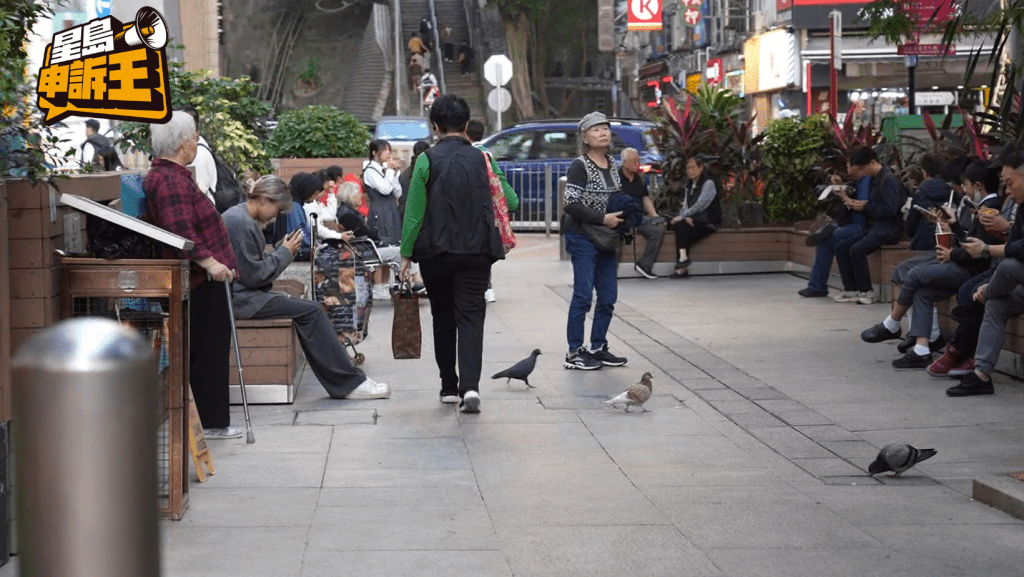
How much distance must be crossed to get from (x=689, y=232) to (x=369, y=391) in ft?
27.6

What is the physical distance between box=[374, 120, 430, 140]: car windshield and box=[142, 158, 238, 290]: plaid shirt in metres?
22.4

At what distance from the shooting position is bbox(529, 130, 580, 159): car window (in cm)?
2653

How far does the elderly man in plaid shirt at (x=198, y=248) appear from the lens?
23.1 ft

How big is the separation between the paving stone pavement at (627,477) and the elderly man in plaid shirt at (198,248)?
35 cm

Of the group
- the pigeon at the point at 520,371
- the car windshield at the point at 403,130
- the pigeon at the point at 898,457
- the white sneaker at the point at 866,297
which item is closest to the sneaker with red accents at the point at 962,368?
the pigeon at the point at 520,371

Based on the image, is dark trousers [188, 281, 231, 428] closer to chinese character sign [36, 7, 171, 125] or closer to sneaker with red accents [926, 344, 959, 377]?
chinese character sign [36, 7, 171, 125]

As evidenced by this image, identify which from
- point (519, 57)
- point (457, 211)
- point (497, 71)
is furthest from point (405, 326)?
point (519, 57)

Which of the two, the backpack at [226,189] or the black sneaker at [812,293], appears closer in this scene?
the backpack at [226,189]

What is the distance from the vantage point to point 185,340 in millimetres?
6199

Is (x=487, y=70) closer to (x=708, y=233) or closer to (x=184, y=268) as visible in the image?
(x=708, y=233)

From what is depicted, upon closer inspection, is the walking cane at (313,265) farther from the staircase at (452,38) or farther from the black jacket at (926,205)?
the staircase at (452,38)

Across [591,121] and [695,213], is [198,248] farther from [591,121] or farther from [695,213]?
[695,213]

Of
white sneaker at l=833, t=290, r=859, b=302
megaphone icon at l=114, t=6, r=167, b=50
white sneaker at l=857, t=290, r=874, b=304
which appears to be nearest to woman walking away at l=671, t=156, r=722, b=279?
white sneaker at l=833, t=290, r=859, b=302

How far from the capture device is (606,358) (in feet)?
34.2
